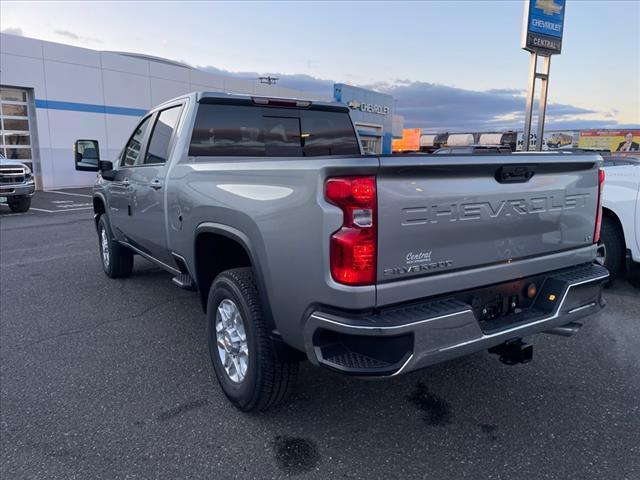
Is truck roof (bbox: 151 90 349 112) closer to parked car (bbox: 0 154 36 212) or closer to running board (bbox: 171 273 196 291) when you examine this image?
running board (bbox: 171 273 196 291)

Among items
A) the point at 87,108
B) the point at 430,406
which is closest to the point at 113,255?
the point at 430,406

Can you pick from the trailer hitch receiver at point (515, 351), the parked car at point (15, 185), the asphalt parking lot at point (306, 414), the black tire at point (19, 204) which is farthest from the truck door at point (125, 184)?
the black tire at point (19, 204)

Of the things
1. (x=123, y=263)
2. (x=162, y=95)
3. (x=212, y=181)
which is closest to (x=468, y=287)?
(x=212, y=181)

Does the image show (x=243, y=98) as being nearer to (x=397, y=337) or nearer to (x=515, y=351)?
(x=397, y=337)

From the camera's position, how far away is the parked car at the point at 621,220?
5238 mm

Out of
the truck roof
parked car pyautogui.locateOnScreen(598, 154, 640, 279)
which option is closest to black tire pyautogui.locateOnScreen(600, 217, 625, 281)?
parked car pyautogui.locateOnScreen(598, 154, 640, 279)

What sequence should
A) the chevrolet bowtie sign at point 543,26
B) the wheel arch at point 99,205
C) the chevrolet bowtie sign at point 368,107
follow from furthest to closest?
the chevrolet bowtie sign at point 368,107
the chevrolet bowtie sign at point 543,26
the wheel arch at point 99,205

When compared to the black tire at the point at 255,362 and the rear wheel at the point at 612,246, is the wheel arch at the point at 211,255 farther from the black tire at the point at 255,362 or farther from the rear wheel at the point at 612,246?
the rear wheel at the point at 612,246

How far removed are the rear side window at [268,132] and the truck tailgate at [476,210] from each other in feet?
7.11

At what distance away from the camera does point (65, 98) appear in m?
20.7

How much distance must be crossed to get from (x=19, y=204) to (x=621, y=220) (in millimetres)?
13946

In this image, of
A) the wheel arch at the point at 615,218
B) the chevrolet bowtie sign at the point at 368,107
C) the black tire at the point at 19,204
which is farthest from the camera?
the chevrolet bowtie sign at the point at 368,107

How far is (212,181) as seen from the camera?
10.5ft

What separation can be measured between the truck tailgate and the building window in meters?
21.1
